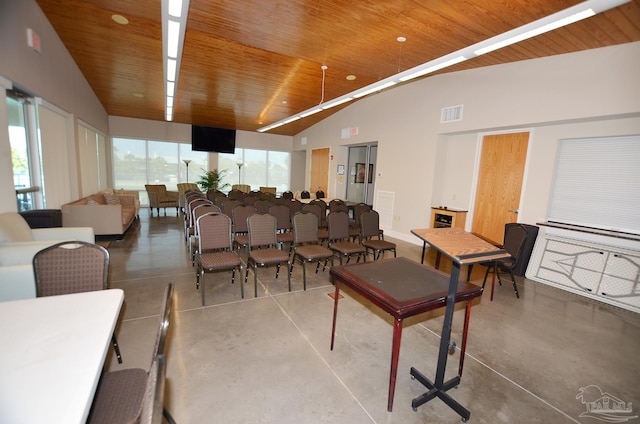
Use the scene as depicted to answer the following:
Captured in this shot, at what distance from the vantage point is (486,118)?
5.17 meters

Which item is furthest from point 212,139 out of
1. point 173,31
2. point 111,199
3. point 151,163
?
point 173,31

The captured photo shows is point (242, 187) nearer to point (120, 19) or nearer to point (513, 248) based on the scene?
point (120, 19)

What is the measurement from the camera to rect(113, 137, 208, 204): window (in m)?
9.98

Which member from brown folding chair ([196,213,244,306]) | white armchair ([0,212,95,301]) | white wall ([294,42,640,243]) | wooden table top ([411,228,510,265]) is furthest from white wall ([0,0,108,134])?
white wall ([294,42,640,243])

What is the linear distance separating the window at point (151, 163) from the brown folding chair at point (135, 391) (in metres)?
10.6

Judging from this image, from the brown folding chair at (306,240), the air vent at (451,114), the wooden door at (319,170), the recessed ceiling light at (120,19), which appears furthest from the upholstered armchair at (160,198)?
the air vent at (451,114)

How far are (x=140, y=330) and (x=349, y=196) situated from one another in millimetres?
7777

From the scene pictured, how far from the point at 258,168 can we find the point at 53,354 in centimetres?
1168

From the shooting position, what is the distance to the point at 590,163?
14.0 ft

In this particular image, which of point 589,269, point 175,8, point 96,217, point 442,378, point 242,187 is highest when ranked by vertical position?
point 175,8

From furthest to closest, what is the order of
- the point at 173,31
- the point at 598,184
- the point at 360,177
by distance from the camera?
the point at 360,177
the point at 598,184
the point at 173,31

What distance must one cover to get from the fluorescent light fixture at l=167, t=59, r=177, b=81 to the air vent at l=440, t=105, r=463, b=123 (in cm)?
505

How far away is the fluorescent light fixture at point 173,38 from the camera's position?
3.01 m

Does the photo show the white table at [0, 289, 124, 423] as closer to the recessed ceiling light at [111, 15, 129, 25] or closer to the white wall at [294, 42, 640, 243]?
the recessed ceiling light at [111, 15, 129, 25]
